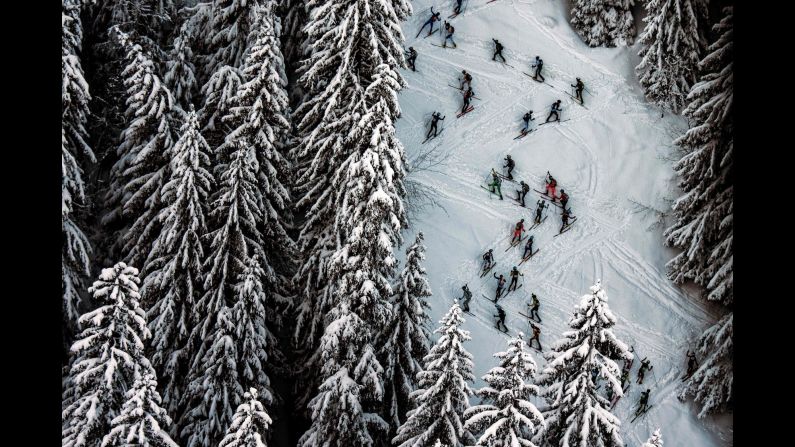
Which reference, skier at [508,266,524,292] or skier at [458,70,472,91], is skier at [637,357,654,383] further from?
skier at [458,70,472,91]

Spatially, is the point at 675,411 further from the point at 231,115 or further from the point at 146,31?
the point at 146,31

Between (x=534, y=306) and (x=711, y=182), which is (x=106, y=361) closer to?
(x=534, y=306)

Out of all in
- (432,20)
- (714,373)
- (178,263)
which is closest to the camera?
(178,263)

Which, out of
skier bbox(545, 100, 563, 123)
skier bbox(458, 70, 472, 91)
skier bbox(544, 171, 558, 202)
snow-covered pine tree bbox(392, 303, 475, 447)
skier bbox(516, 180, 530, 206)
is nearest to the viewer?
snow-covered pine tree bbox(392, 303, 475, 447)

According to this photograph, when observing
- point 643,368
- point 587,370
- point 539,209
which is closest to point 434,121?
point 539,209

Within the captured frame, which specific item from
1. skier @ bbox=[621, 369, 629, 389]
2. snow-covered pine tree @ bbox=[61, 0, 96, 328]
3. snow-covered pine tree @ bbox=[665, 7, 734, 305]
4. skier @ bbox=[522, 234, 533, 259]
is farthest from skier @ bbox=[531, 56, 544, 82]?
snow-covered pine tree @ bbox=[61, 0, 96, 328]

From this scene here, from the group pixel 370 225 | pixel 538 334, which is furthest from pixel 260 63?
pixel 538 334

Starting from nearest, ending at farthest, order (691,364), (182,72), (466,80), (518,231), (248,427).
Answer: (248,427) → (182,72) → (691,364) → (518,231) → (466,80)
